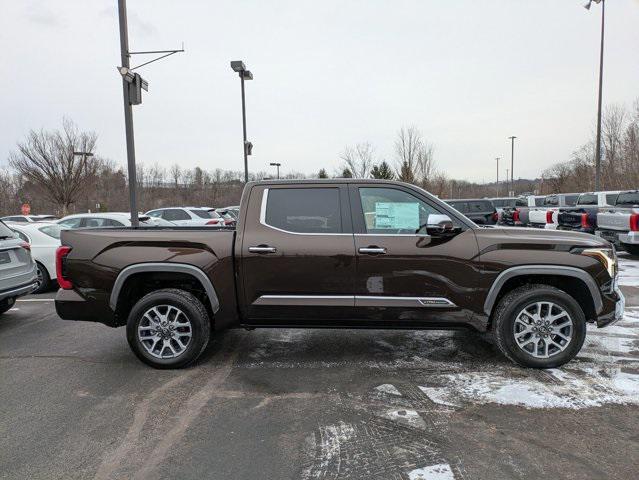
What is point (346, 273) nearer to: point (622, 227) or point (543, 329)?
point (543, 329)

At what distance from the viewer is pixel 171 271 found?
15.1 ft

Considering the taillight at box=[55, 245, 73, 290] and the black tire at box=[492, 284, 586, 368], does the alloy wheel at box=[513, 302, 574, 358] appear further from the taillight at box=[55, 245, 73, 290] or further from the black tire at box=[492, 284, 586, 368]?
the taillight at box=[55, 245, 73, 290]

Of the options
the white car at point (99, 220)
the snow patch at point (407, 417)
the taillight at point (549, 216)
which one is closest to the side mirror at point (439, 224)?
the snow patch at point (407, 417)

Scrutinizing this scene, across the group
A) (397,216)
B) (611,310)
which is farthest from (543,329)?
→ (397,216)

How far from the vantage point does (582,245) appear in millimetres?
4379

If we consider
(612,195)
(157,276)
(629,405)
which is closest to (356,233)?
(157,276)

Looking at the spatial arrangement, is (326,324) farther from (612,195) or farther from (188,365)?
(612,195)

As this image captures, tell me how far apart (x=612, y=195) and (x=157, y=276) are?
18.2m

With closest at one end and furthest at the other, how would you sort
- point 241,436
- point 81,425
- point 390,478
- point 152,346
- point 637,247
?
point 390,478 → point 241,436 → point 81,425 → point 152,346 → point 637,247

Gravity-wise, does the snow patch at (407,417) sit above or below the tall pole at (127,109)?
below

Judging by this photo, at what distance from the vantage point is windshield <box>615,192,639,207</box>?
1337cm

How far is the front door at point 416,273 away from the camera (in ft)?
14.4

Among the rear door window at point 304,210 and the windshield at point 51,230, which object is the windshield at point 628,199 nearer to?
the rear door window at point 304,210

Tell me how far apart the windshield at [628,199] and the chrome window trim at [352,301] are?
12.1m
